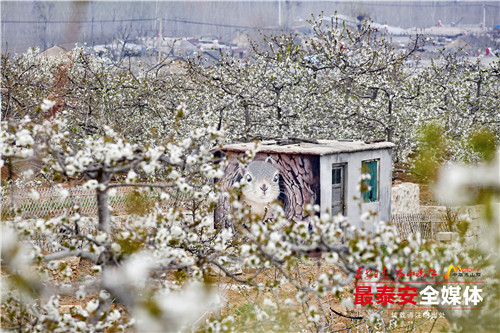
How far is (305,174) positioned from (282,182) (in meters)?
0.61

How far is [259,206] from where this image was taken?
14.6m

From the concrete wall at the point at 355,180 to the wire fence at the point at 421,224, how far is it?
384mm

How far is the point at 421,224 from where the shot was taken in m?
16.3

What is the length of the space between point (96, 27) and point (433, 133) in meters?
87.3

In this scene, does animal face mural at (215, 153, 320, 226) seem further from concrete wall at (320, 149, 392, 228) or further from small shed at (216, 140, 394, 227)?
concrete wall at (320, 149, 392, 228)

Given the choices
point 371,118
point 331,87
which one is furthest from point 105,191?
point 331,87

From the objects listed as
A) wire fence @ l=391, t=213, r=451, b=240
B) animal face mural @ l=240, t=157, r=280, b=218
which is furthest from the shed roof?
wire fence @ l=391, t=213, r=451, b=240

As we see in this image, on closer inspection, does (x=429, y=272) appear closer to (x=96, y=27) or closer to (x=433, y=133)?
(x=433, y=133)

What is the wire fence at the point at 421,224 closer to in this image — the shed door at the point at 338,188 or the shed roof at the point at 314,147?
the shed roof at the point at 314,147

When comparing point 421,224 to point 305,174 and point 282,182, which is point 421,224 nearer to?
point 305,174

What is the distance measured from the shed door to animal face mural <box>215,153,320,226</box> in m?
0.61

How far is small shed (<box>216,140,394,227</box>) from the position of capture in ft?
46.2

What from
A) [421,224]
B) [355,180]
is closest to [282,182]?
[355,180]

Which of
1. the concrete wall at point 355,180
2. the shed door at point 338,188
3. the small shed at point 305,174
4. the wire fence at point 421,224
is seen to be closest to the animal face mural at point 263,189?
the small shed at point 305,174
